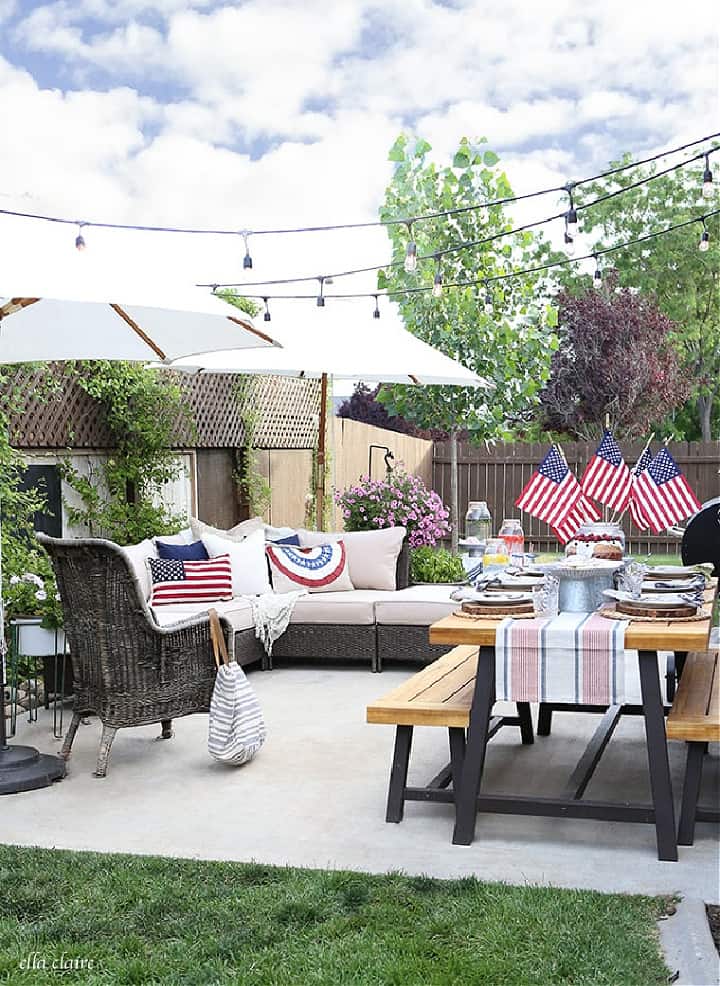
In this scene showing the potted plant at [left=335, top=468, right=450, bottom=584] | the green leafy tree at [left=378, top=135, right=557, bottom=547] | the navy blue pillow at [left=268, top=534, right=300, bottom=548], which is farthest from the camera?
the green leafy tree at [left=378, top=135, right=557, bottom=547]

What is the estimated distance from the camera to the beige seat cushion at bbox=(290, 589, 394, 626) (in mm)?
7203

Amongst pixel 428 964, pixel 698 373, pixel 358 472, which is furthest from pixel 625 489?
pixel 698 373

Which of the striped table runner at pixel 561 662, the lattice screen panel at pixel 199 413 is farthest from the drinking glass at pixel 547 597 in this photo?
the lattice screen panel at pixel 199 413

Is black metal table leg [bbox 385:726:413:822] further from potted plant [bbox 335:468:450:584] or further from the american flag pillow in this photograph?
potted plant [bbox 335:468:450:584]

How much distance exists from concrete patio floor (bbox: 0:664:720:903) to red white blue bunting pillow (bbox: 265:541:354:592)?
5.51 ft

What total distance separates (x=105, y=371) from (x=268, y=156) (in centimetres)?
1337

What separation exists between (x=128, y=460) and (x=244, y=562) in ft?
6.30

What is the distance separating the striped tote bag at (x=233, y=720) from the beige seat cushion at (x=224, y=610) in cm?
160

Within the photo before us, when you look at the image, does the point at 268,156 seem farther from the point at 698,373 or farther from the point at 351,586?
the point at 351,586

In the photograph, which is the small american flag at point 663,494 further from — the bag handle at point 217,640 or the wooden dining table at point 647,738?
the wooden dining table at point 647,738

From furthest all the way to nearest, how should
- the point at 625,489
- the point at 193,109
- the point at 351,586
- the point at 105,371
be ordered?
the point at 193,109 < the point at 105,371 < the point at 351,586 < the point at 625,489

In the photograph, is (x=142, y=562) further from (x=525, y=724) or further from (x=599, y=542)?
(x=599, y=542)

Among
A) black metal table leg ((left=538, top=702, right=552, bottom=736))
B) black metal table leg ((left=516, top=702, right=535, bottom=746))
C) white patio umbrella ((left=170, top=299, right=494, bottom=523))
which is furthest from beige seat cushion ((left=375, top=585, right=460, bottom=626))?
black metal table leg ((left=516, top=702, right=535, bottom=746))

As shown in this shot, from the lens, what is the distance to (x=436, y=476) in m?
16.4
